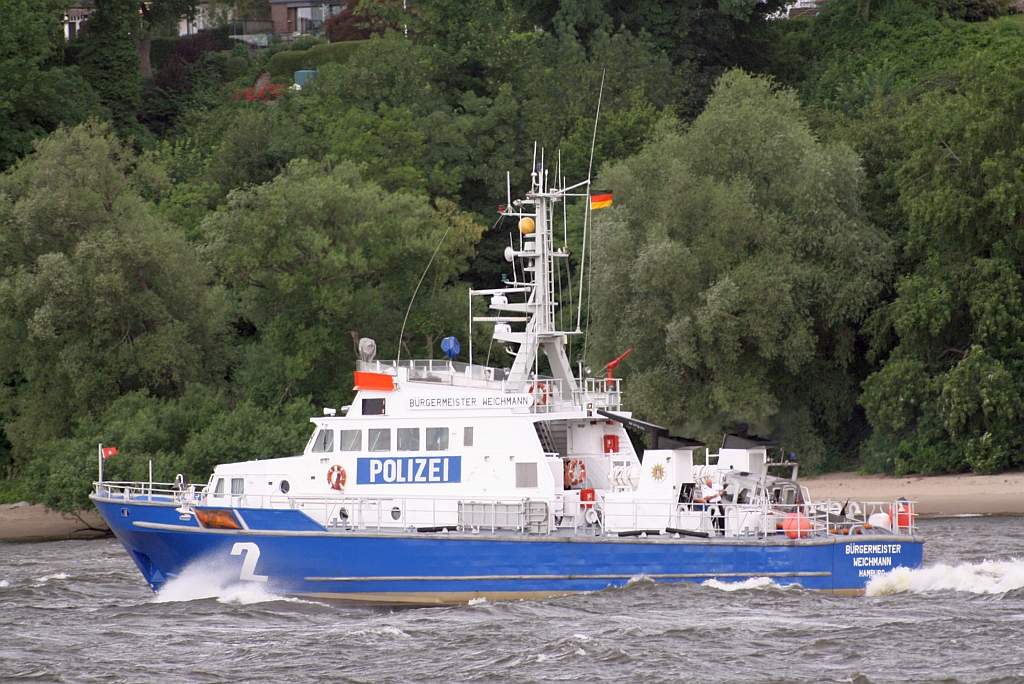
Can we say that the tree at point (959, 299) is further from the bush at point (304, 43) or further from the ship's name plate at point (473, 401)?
the bush at point (304, 43)

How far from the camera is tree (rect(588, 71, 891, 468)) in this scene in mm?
38375

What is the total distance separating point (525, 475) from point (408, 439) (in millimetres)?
2182

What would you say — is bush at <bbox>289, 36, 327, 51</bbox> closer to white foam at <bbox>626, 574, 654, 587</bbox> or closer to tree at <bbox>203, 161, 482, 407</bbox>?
tree at <bbox>203, 161, 482, 407</bbox>

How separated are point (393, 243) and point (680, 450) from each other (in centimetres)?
2032

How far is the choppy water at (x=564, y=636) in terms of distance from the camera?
62.8ft

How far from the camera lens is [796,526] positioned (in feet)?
74.3

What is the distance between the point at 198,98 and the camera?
62188mm

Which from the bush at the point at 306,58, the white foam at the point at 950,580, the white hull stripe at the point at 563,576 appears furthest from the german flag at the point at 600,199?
the bush at the point at 306,58

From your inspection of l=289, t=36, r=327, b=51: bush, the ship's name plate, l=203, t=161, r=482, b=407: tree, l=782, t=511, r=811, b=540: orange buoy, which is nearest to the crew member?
l=782, t=511, r=811, b=540: orange buoy

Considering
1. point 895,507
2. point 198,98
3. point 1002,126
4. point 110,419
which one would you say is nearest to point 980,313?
point 1002,126

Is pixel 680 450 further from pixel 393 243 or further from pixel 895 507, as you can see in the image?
pixel 393 243

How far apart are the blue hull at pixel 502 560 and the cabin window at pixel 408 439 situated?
5.97 feet

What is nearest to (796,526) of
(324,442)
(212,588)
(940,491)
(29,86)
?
(324,442)

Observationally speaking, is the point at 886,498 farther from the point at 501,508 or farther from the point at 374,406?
the point at 374,406
